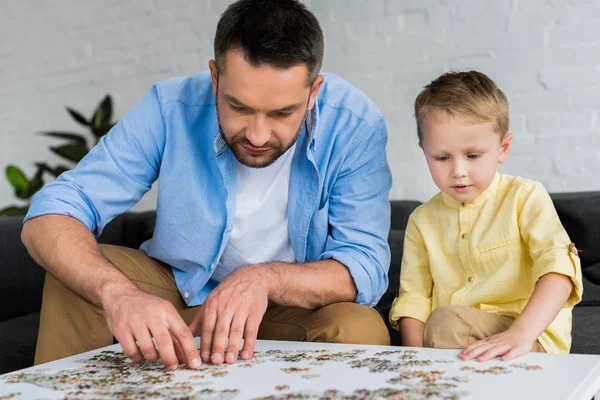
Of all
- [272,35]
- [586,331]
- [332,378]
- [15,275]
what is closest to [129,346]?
[332,378]

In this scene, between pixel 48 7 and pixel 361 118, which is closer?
pixel 361 118

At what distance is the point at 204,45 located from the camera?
13.4ft

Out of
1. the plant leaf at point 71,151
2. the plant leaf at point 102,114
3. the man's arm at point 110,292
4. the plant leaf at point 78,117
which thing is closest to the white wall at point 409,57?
the plant leaf at point 102,114

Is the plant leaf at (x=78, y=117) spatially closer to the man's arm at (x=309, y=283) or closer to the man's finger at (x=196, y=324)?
the man's arm at (x=309, y=283)

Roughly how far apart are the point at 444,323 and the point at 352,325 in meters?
0.21

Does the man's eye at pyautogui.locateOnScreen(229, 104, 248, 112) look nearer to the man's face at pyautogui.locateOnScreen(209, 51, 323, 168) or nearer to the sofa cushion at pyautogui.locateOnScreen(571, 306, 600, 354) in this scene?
the man's face at pyautogui.locateOnScreen(209, 51, 323, 168)

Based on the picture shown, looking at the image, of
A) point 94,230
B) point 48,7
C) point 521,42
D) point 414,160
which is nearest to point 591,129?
point 521,42

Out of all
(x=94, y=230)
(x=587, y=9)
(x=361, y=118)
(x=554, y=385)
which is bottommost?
(x=554, y=385)

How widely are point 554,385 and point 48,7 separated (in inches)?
175

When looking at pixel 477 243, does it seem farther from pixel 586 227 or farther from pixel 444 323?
pixel 586 227

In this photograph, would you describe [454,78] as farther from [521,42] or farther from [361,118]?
[521,42]

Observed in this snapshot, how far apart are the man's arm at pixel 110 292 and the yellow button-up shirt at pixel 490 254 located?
2.29 feet

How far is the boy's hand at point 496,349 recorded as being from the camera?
1.29 meters

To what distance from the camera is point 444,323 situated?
167 centimetres
